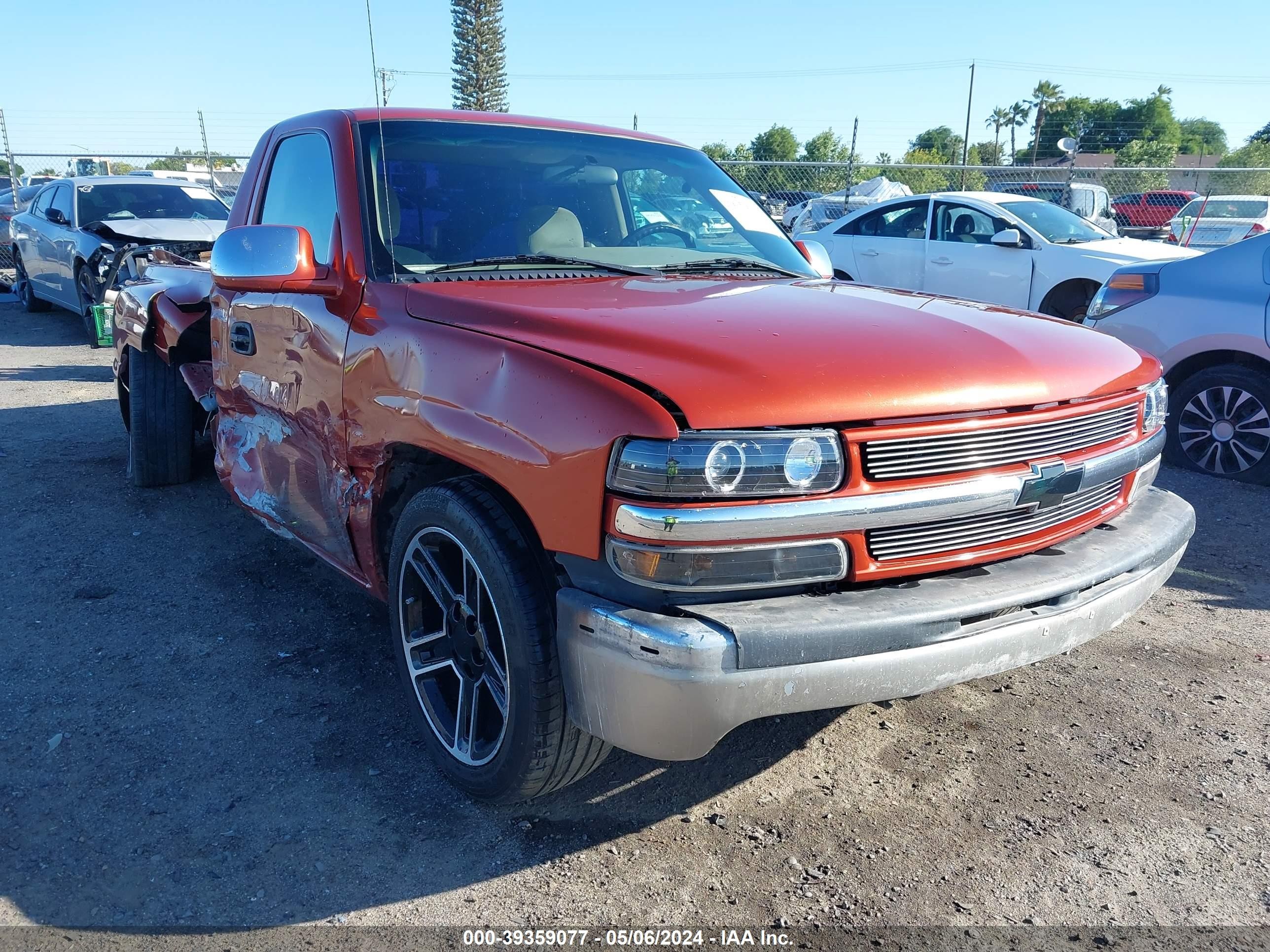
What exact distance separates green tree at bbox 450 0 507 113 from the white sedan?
1514cm

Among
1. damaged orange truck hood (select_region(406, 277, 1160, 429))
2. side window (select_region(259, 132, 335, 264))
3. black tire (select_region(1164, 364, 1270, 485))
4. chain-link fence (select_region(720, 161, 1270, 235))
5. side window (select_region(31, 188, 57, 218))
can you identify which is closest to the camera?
damaged orange truck hood (select_region(406, 277, 1160, 429))

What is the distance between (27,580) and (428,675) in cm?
241

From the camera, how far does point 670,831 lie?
2.49m

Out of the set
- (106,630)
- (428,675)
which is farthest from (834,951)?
(106,630)

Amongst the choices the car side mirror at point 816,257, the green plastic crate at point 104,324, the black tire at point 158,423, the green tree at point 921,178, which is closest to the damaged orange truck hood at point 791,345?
the car side mirror at point 816,257

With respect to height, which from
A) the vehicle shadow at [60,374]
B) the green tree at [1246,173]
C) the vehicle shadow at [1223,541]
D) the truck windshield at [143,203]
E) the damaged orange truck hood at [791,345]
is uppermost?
the green tree at [1246,173]

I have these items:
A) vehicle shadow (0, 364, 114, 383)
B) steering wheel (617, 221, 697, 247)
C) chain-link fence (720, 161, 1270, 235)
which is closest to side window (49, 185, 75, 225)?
vehicle shadow (0, 364, 114, 383)

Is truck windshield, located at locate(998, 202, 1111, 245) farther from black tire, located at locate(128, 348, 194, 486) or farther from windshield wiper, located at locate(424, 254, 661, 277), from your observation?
black tire, located at locate(128, 348, 194, 486)

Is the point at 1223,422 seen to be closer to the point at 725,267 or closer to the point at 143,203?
the point at 725,267

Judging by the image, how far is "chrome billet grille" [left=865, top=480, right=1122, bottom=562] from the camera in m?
2.17

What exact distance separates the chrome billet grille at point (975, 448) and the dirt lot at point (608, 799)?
3.21 feet

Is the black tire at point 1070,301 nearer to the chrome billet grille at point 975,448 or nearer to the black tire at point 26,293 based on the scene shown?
the chrome billet grille at point 975,448

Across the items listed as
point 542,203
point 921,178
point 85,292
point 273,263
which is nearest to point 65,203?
point 85,292

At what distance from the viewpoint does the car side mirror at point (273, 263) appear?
2834mm
